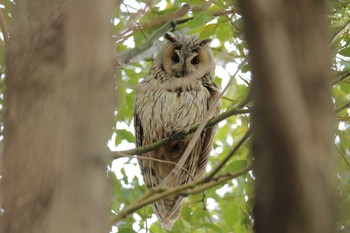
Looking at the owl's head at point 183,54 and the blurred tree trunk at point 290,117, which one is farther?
the owl's head at point 183,54

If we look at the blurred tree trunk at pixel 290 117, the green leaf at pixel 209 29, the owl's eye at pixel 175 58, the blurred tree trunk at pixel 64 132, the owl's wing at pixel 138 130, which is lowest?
the blurred tree trunk at pixel 290 117

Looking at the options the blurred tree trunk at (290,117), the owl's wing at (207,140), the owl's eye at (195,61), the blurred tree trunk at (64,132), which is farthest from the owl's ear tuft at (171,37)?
the blurred tree trunk at (290,117)

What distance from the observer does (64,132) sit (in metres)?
1.21

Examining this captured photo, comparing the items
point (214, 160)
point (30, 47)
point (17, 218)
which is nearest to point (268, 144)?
point (17, 218)

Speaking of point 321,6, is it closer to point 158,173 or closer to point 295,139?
point 295,139

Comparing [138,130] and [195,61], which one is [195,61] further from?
[138,130]

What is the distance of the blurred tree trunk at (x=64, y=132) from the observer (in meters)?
1.09

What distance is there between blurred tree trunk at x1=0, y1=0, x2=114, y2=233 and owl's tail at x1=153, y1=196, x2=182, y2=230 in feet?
11.4

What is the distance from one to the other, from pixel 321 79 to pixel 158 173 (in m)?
4.91

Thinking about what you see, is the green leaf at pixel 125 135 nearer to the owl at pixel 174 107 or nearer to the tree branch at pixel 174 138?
the tree branch at pixel 174 138

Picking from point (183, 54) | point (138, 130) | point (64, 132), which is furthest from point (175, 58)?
point (64, 132)

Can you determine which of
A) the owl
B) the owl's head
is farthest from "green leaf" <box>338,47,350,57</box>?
the owl's head

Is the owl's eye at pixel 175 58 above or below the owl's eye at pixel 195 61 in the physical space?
above

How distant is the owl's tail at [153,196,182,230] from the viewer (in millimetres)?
4996
